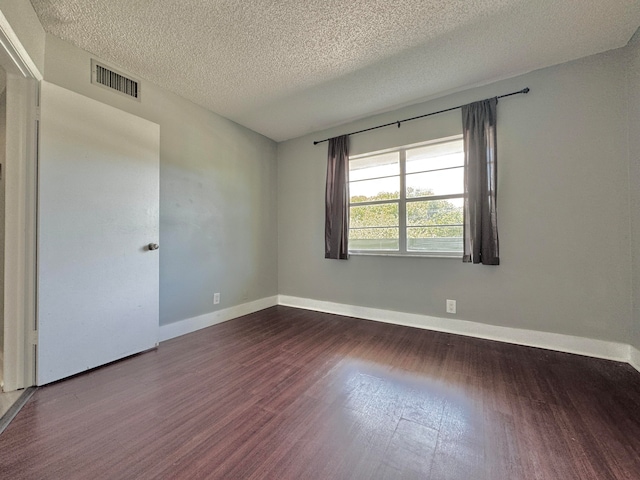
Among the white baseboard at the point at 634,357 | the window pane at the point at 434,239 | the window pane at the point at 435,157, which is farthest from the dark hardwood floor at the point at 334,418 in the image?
the window pane at the point at 435,157

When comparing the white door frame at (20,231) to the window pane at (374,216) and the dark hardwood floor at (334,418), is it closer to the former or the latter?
the dark hardwood floor at (334,418)

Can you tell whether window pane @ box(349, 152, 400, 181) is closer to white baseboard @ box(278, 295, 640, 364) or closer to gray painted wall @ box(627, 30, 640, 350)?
white baseboard @ box(278, 295, 640, 364)

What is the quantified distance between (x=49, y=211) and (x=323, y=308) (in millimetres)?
2935

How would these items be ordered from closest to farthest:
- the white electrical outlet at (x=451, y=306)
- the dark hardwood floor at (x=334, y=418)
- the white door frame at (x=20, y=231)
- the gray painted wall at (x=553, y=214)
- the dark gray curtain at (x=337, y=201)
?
the dark hardwood floor at (x=334, y=418), the white door frame at (x=20, y=231), the gray painted wall at (x=553, y=214), the white electrical outlet at (x=451, y=306), the dark gray curtain at (x=337, y=201)

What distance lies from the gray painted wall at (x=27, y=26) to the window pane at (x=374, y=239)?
3168 mm

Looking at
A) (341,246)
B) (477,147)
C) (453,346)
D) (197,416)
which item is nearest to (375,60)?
(477,147)

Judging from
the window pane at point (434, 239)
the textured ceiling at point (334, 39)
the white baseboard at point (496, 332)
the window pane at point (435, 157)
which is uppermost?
the textured ceiling at point (334, 39)

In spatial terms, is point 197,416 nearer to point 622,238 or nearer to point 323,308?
point 323,308

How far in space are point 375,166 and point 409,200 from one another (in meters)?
0.67

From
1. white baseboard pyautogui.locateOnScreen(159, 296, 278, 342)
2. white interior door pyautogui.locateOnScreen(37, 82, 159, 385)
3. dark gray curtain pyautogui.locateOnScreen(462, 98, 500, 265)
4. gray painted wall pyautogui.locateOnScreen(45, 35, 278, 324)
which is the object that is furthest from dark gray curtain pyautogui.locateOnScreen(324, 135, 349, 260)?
white interior door pyautogui.locateOnScreen(37, 82, 159, 385)

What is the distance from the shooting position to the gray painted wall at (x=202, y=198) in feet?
8.02

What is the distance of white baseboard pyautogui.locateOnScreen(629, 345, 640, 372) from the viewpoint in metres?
1.93

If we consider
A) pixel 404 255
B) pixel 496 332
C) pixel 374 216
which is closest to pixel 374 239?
pixel 374 216

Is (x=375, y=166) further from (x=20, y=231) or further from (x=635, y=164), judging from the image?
(x=20, y=231)
